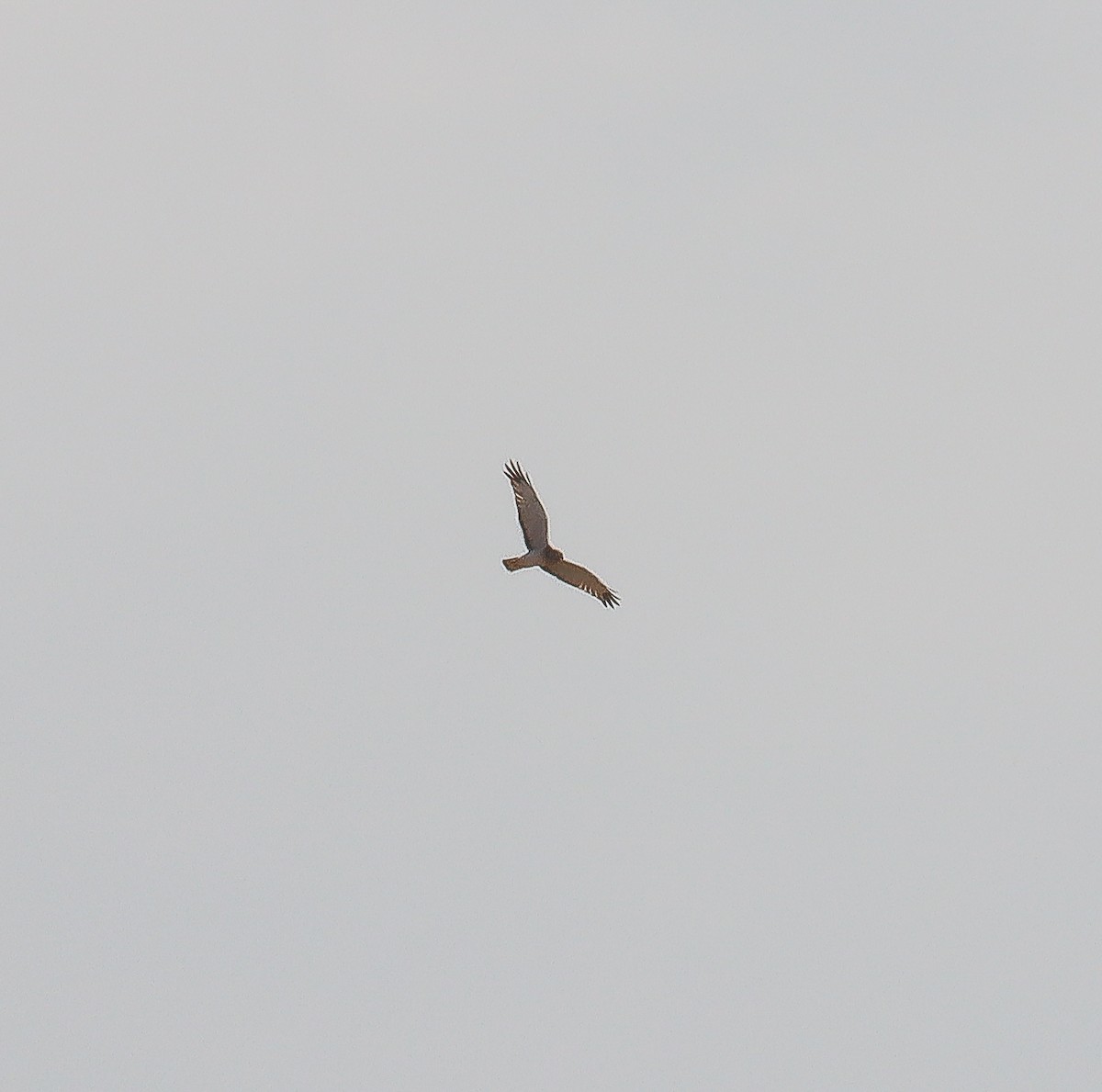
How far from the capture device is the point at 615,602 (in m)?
104

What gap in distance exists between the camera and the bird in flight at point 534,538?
101625 mm

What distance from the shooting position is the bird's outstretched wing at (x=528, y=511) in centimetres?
10162

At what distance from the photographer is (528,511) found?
101688 millimetres

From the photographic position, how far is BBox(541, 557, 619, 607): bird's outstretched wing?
10331cm

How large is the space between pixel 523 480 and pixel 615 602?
3.69 meters

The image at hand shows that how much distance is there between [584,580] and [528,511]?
2.79 m

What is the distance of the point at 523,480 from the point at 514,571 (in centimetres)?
176

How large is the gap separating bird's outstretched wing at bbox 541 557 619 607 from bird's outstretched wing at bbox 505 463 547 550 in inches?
44.0

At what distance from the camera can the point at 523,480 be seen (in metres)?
102

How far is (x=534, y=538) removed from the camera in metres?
102

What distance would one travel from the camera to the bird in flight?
10162cm

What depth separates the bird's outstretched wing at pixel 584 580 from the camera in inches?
4067

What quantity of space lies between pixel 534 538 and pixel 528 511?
0.73 meters

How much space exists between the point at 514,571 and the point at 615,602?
2918 mm
